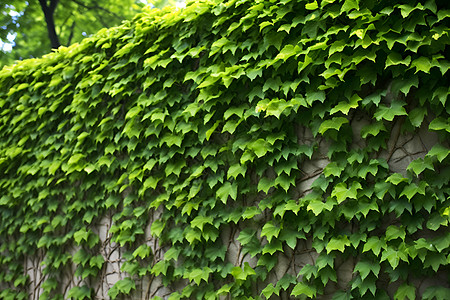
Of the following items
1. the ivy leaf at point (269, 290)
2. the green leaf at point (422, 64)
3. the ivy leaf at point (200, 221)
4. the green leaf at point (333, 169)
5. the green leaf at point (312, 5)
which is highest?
the green leaf at point (312, 5)

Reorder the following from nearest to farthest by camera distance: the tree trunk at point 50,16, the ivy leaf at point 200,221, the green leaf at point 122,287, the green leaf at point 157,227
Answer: the ivy leaf at point 200,221, the green leaf at point 157,227, the green leaf at point 122,287, the tree trunk at point 50,16

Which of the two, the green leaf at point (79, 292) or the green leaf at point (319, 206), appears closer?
the green leaf at point (319, 206)

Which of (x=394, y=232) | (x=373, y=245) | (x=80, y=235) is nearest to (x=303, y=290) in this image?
(x=373, y=245)

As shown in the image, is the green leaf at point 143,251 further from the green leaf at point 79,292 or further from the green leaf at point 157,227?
the green leaf at point 79,292

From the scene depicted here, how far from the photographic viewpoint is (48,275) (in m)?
3.92

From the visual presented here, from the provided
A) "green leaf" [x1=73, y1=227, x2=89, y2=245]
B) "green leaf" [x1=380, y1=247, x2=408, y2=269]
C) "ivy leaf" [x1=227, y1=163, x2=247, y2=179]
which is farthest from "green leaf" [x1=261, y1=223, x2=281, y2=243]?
"green leaf" [x1=73, y1=227, x2=89, y2=245]

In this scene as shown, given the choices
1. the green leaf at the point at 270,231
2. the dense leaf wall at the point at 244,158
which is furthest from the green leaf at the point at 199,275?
the green leaf at the point at 270,231

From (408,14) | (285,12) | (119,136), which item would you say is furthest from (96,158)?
(408,14)

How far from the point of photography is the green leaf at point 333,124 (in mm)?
2348

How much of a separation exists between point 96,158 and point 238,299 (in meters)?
1.80

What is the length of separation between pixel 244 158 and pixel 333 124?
596 millimetres

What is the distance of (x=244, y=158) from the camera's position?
265 cm

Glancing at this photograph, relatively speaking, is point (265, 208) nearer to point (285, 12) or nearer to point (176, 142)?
point (176, 142)

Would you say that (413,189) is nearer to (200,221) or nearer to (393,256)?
(393,256)
